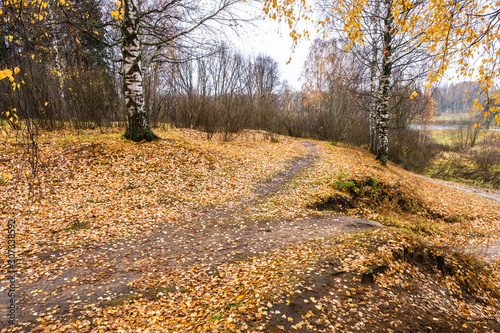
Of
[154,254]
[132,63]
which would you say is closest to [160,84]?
[132,63]

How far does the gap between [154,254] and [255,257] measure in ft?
6.27

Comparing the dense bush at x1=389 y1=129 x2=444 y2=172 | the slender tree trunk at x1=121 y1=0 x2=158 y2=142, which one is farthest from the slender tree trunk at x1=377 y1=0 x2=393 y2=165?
the slender tree trunk at x1=121 y1=0 x2=158 y2=142

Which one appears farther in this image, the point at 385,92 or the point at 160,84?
the point at 160,84

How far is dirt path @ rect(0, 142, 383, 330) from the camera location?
136 inches

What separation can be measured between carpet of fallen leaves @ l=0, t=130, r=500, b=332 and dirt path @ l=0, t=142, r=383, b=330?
21cm

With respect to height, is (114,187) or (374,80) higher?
(374,80)

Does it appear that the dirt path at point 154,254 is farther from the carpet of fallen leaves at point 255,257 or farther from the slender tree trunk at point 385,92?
the slender tree trunk at point 385,92

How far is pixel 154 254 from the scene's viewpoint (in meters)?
4.64

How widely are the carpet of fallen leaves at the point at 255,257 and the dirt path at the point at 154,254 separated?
21 centimetres

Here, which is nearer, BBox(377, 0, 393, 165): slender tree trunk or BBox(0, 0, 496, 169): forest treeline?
BBox(0, 0, 496, 169): forest treeline

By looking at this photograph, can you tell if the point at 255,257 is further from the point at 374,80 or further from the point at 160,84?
the point at 160,84

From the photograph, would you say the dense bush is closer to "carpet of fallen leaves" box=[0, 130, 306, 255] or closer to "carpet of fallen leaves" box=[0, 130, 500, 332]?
"carpet of fallen leaves" box=[0, 130, 500, 332]

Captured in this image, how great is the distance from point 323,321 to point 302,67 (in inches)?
1215

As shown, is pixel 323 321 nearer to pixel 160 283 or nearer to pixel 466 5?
pixel 160 283
